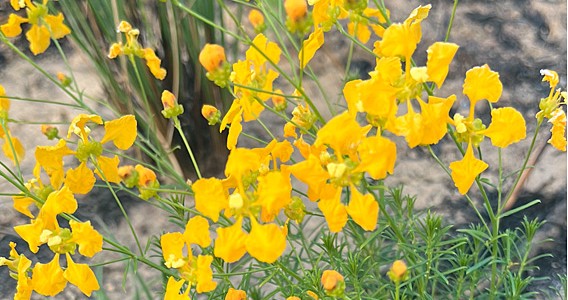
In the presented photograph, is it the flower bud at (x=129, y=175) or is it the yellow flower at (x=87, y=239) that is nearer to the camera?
the yellow flower at (x=87, y=239)

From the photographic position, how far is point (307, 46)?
729mm

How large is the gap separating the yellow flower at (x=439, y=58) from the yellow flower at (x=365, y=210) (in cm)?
14

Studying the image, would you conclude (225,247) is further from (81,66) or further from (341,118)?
(81,66)

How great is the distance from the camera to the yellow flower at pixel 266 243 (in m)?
0.62

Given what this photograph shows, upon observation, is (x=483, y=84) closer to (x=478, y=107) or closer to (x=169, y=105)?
(x=169, y=105)

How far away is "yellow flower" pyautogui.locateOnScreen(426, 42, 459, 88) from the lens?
0.61 meters

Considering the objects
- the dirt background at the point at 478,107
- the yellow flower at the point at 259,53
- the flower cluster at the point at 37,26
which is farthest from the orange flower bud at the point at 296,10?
the dirt background at the point at 478,107

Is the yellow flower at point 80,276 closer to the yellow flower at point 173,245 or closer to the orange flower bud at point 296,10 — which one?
the yellow flower at point 173,245

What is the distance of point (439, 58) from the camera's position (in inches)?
24.2

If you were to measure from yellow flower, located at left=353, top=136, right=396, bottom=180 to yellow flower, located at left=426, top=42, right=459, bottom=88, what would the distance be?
0.29 feet

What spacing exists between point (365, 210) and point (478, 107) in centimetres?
86

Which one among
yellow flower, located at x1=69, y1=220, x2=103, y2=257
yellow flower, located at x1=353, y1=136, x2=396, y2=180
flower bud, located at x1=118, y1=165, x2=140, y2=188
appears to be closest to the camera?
yellow flower, located at x1=353, y1=136, x2=396, y2=180

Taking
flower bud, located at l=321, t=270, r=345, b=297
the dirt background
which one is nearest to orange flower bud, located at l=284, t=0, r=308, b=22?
flower bud, located at l=321, t=270, r=345, b=297

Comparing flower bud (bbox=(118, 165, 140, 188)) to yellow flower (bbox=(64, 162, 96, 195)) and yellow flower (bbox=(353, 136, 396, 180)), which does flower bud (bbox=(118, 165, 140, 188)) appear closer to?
yellow flower (bbox=(64, 162, 96, 195))
